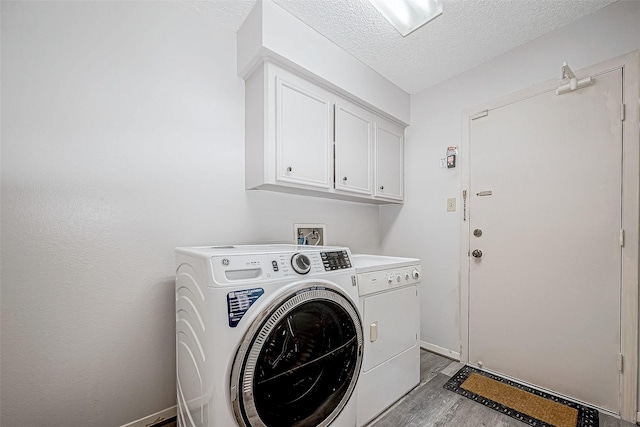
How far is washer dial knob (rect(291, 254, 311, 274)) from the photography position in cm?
113

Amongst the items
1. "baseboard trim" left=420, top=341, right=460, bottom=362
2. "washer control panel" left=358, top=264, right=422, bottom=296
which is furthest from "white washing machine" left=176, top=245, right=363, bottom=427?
"baseboard trim" left=420, top=341, right=460, bottom=362

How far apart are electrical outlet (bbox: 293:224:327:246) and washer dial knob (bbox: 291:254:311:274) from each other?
95 centimetres

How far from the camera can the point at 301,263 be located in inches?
46.0

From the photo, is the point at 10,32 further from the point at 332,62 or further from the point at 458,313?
the point at 458,313

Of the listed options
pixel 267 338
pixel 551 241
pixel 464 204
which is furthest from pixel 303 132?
pixel 551 241

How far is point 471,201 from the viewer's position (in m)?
2.19

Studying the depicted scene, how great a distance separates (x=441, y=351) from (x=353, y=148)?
1.94 m

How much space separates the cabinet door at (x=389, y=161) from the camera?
94.7 inches

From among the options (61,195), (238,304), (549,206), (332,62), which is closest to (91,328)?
(61,195)

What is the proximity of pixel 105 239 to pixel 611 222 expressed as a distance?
2866 millimetres

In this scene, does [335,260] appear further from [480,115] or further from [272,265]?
[480,115]

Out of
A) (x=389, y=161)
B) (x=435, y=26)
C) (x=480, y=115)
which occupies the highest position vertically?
(x=435, y=26)

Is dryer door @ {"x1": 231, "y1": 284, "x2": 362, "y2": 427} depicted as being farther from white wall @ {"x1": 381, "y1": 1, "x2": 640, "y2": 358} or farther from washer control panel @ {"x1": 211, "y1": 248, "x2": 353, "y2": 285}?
white wall @ {"x1": 381, "y1": 1, "x2": 640, "y2": 358}

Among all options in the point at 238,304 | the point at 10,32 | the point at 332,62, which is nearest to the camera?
the point at 238,304
